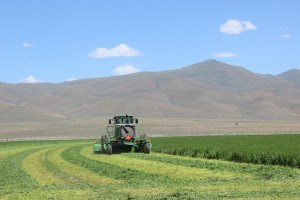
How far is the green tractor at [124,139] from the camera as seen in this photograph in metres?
34.0

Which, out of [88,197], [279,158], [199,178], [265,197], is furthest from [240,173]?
[88,197]

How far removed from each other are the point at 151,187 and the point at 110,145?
56.8ft

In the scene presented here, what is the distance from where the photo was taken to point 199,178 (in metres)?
18.7

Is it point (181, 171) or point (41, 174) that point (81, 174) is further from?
point (181, 171)

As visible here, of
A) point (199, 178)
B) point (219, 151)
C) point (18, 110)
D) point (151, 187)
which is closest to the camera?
point (151, 187)

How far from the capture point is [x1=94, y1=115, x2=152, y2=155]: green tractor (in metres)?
34.0

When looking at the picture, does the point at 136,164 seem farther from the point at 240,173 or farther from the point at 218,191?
the point at 218,191

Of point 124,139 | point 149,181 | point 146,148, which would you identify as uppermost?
point 124,139

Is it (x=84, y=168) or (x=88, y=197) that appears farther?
(x=84, y=168)

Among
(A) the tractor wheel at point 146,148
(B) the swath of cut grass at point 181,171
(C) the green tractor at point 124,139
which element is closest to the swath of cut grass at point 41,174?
(B) the swath of cut grass at point 181,171

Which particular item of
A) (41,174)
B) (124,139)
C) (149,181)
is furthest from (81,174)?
(124,139)

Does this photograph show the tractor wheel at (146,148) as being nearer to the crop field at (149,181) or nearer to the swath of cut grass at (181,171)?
the crop field at (149,181)

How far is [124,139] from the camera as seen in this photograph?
111 feet

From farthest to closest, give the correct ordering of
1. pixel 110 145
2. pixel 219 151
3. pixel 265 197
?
pixel 110 145
pixel 219 151
pixel 265 197
